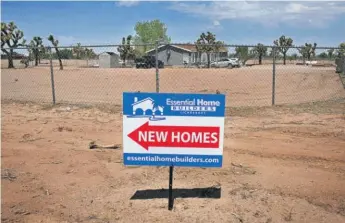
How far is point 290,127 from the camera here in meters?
8.49

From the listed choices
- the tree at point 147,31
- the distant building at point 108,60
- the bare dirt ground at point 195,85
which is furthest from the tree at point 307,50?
the tree at point 147,31

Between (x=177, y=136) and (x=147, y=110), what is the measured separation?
0.44 metres

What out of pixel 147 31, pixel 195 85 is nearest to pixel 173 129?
pixel 195 85

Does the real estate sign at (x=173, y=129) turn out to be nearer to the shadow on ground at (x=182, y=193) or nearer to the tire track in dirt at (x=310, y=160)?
the shadow on ground at (x=182, y=193)

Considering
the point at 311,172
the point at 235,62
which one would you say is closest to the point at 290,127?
the point at 311,172

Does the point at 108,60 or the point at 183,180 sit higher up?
the point at 108,60

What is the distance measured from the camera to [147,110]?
429cm

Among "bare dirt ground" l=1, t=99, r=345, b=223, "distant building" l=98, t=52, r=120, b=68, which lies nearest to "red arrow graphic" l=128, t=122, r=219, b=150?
"bare dirt ground" l=1, t=99, r=345, b=223

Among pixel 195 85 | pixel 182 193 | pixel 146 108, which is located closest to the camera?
pixel 146 108

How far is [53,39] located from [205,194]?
49.8m

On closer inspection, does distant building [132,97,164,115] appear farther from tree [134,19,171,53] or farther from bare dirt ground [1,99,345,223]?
tree [134,19,171,53]

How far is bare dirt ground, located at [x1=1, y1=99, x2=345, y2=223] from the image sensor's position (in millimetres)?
4344

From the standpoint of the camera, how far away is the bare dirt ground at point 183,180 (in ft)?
14.3

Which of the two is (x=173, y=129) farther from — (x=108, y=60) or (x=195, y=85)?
(x=108, y=60)
